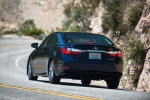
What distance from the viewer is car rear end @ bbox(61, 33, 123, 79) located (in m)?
13.5

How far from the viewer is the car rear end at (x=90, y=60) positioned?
1350 cm

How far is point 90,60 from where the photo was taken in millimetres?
13523

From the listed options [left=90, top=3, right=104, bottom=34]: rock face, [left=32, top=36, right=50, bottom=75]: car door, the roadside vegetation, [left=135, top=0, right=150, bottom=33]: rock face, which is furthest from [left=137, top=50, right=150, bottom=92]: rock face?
[left=90, top=3, right=104, bottom=34]: rock face

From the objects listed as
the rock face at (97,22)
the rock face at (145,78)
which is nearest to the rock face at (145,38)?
the rock face at (145,78)

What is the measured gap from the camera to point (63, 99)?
31.5 ft

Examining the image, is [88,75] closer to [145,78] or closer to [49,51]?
[49,51]

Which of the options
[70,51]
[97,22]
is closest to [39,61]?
[70,51]

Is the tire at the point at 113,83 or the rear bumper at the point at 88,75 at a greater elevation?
the rear bumper at the point at 88,75

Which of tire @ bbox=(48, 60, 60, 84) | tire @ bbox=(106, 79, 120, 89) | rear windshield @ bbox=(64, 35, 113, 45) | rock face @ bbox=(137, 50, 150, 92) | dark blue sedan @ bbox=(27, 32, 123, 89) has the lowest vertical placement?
rock face @ bbox=(137, 50, 150, 92)

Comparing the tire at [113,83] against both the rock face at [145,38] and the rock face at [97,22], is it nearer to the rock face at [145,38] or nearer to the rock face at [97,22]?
the rock face at [145,38]

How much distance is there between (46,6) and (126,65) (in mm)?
93446

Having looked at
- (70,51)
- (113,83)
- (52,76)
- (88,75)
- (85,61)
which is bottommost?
(113,83)

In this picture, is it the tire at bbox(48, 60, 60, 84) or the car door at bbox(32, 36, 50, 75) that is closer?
the tire at bbox(48, 60, 60, 84)

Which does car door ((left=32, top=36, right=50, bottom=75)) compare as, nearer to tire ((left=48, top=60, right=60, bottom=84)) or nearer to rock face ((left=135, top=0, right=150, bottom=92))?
tire ((left=48, top=60, right=60, bottom=84))
